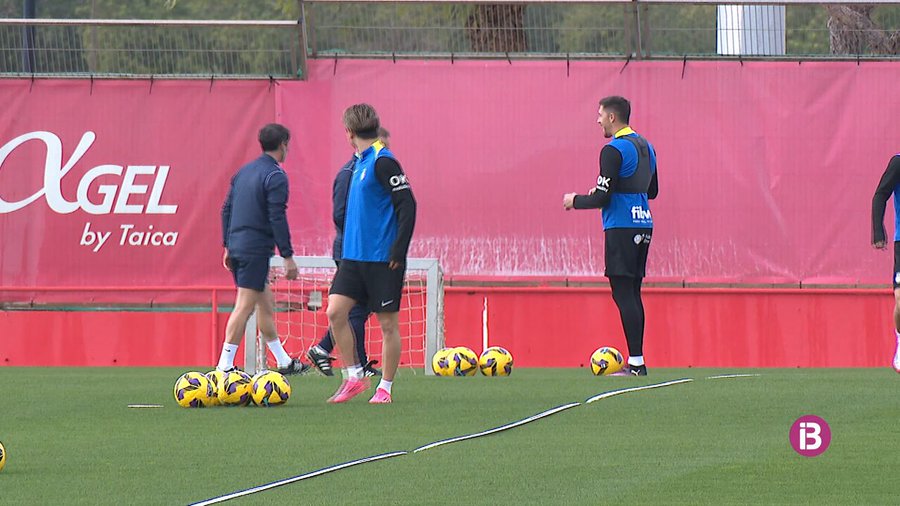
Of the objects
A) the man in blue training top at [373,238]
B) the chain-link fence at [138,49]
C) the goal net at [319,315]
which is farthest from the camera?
the chain-link fence at [138,49]

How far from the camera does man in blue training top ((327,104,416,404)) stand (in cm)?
1038

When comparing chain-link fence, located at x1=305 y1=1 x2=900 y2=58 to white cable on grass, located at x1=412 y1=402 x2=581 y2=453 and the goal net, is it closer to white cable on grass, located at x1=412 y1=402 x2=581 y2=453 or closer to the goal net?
the goal net

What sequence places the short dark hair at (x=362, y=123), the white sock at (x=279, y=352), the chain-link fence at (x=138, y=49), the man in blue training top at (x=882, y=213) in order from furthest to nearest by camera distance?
the chain-link fence at (x=138, y=49) < the white sock at (x=279, y=352) < the man in blue training top at (x=882, y=213) < the short dark hair at (x=362, y=123)

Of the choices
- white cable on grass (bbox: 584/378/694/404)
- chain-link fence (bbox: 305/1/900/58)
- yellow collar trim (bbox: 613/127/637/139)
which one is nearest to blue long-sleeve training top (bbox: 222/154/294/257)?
yellow collar trim (bbox: 613/127/637/139)

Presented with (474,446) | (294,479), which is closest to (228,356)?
(474,446)

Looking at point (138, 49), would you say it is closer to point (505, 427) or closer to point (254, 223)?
point (254, 223)

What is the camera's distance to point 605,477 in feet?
22.8

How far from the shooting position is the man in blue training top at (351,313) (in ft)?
44.2

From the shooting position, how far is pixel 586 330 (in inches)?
674

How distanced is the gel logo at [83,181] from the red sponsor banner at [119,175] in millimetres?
10

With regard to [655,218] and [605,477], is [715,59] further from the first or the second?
[605,477]

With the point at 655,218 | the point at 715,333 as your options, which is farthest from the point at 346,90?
the point at 715,333

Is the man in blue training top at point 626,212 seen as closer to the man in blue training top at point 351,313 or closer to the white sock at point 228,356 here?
the man in blue training top at point 351,313

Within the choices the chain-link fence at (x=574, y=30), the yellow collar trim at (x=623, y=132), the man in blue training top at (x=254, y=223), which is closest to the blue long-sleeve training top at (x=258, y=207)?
the man in blue training top at (x=254, y=223)
